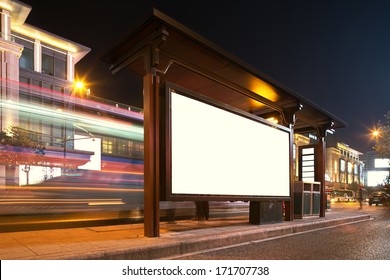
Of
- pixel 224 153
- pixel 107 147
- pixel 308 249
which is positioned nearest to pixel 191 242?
pixel 308 249

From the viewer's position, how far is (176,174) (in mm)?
7777

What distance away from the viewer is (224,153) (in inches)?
368

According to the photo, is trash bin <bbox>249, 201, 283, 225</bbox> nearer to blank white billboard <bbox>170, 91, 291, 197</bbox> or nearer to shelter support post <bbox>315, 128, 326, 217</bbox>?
blank white billboard <bbox>170, 91, 291, 197</bbox>

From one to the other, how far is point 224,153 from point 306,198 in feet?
19.1

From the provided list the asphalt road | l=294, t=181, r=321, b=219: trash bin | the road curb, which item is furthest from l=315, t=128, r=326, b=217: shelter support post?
the asphalt road

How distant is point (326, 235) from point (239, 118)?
4103 mm

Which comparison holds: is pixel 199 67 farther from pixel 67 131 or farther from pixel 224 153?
pixel 67 131

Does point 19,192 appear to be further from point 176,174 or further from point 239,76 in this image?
point 239,76

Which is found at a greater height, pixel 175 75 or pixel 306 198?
pixel 175 75

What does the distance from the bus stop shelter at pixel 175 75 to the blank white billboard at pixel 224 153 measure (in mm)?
466

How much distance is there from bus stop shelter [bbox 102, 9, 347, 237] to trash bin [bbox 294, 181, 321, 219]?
4.01 feet

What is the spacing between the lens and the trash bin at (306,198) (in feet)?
42.9

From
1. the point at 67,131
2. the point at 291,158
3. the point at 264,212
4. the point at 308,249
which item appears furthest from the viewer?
the point at 291,158

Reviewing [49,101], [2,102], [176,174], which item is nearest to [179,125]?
[176,174]
